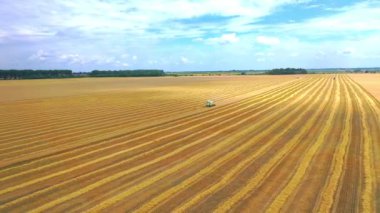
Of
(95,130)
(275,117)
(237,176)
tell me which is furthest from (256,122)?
(237,176)

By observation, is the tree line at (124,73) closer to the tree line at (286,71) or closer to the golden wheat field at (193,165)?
the tree line at (286,71)

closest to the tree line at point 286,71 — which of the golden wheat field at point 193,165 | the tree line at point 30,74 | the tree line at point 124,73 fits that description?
the tree line at point 124,73

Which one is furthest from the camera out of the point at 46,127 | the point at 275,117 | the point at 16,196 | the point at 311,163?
the point at 275,117

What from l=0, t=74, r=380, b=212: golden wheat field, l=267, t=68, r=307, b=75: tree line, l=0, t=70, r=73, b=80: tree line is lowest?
l=267, t=68, r=307, b=75: tree line

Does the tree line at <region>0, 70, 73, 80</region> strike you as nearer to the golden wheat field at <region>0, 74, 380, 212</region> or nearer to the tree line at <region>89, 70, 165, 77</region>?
the tree line at <region>89, 70, 165, 77</region>

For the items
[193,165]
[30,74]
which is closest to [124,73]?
[30,74]

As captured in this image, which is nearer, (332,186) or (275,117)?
(332,186)

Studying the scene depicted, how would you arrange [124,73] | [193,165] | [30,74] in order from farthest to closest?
1. [124,73]
2. [30,74]
3. [193,165]

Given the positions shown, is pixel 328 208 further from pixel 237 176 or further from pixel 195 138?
pixel 195 138

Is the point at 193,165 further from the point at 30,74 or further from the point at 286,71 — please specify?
the point at 286,71

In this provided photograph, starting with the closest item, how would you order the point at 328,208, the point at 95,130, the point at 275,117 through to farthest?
1. the point at 328,208
2. the point at 95,130
3. the point at 275,117

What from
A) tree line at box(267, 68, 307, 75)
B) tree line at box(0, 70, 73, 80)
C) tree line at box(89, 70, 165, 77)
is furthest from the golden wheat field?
tree line at box(267, 68, 307, 75)
